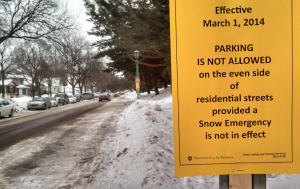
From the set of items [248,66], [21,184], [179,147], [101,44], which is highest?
[101,44]

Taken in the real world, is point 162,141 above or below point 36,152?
above

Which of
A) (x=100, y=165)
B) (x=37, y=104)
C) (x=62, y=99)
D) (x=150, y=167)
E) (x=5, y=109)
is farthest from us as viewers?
(x=62, y=99)

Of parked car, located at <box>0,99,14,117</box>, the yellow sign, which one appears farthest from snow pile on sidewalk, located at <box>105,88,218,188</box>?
parked car, located at <box>0,99,14,117</box>

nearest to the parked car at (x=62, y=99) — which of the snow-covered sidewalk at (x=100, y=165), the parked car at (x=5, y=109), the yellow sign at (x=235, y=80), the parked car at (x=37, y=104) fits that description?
the parked car at (x=37, y=104)

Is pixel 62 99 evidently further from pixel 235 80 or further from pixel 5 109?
pixel 235 80

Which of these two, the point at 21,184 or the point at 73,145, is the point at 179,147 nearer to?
the point at 21,184

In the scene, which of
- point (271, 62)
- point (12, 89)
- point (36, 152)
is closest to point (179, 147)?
point (271, 62)

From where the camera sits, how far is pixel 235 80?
175cm

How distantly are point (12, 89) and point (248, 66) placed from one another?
84.3m

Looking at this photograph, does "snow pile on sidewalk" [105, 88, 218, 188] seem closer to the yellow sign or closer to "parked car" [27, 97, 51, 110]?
the yellow sign

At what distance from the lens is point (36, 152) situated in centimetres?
711

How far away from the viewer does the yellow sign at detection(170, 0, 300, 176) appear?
174 cm

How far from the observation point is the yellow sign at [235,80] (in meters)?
1.74

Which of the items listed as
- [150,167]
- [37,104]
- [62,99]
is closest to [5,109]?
[37,104]
